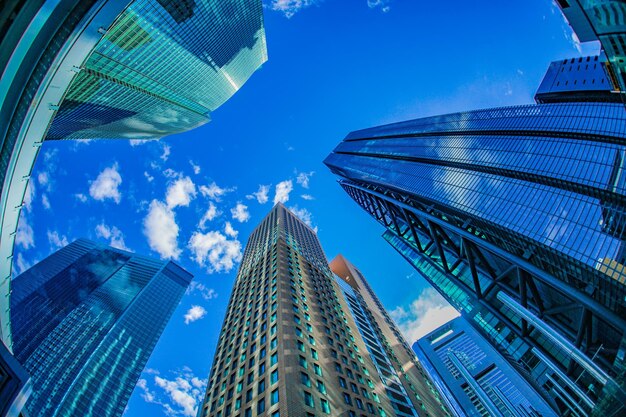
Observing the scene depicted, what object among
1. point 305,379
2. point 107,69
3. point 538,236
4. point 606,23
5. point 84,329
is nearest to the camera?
point 606,23

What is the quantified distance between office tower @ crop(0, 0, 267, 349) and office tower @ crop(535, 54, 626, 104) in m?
103

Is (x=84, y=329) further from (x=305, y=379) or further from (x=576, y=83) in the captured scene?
(x=576, y=83)

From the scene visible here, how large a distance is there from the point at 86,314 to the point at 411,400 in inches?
6620

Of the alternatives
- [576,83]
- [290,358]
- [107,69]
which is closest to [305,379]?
[290,358]

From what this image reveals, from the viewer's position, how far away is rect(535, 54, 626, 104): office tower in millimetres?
88312

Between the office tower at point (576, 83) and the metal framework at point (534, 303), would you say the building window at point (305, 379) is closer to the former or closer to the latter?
the metal framework at point (534, 303)

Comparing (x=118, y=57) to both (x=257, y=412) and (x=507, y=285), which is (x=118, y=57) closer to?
(x=257, y=412)

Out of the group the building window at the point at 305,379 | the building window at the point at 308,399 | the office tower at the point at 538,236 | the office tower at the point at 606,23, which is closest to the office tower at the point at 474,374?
the office tower at the point at 538,236

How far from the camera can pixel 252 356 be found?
4516cm

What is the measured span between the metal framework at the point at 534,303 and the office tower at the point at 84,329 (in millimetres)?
137328

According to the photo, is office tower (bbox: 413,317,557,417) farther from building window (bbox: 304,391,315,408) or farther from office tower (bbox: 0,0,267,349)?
office tower (bbox: 0,0,267,349)

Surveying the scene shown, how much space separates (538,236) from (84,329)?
183645 mm

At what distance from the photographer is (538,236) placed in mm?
42969

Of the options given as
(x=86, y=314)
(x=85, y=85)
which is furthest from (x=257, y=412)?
(x=86, y=314)
